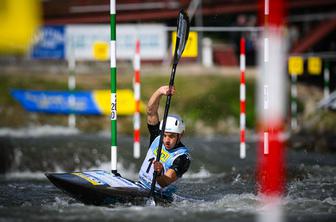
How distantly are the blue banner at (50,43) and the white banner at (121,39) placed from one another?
0.15m

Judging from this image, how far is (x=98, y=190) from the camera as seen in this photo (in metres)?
5.74

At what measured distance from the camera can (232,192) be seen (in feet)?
24.2

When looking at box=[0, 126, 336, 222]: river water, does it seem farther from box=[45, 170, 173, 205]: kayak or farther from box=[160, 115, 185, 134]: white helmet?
box=[160, 115, 185, 134]: white helmet

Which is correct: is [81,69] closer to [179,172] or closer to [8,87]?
[8,87]

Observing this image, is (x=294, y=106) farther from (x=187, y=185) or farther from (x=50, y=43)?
(x=187, y=185)

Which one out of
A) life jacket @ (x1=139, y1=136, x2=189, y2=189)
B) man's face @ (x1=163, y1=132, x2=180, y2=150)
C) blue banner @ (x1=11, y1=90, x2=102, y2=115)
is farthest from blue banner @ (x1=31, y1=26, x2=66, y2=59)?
man's face @ (x1=163, y1=132, x2=180, y2=150)

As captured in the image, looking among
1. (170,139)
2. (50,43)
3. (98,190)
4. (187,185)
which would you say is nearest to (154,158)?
(170,139)

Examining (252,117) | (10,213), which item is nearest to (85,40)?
(252,117)

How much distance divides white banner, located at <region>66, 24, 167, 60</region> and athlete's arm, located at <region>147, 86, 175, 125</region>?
8634 mm

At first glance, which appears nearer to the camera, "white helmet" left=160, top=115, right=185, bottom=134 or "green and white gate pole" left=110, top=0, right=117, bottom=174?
"white helmet" left=160, top=115, right=185, bottom=134

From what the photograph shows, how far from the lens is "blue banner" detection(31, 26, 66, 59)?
15.2m

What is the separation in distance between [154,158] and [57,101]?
32.3ft

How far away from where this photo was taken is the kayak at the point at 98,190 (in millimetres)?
5750

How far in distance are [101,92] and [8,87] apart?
10.6 ft
